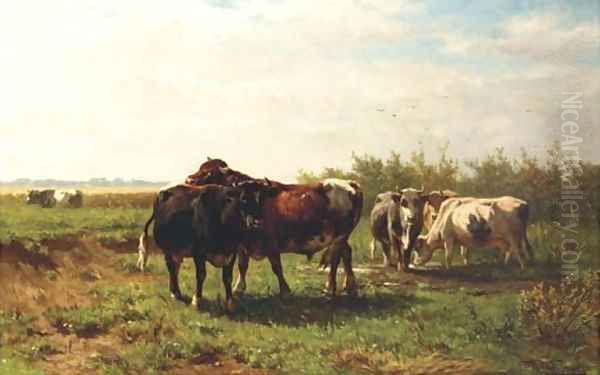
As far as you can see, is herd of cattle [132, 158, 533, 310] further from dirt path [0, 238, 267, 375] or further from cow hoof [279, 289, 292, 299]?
dirt path [0, 238, 267, 375]

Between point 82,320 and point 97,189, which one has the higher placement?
point 97,189

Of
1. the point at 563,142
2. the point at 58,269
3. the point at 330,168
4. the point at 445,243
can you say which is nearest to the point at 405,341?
the point at 445,243

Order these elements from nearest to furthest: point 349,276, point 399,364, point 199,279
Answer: point 399,364, point 199,279, point 349,276

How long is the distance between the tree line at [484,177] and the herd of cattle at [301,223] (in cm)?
5

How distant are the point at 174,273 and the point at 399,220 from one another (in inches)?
46.6

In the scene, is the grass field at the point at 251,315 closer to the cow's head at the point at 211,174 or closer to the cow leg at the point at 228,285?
the cow leg at the point at 228,285

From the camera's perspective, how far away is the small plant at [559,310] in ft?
12.4

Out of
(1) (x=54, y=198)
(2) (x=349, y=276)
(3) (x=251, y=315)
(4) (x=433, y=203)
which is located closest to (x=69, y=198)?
(1) (x=54, y=198)

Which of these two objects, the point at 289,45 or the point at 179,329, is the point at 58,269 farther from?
the point at 289,45

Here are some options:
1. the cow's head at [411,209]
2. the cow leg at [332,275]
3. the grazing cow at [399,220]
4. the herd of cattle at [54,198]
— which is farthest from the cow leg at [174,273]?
the cow's head at [411,209]

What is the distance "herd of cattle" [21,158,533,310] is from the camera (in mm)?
3807

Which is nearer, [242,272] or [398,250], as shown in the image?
[242,272]

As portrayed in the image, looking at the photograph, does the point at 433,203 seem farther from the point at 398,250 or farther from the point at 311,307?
the point at 311,307

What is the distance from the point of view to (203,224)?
12.5ft
